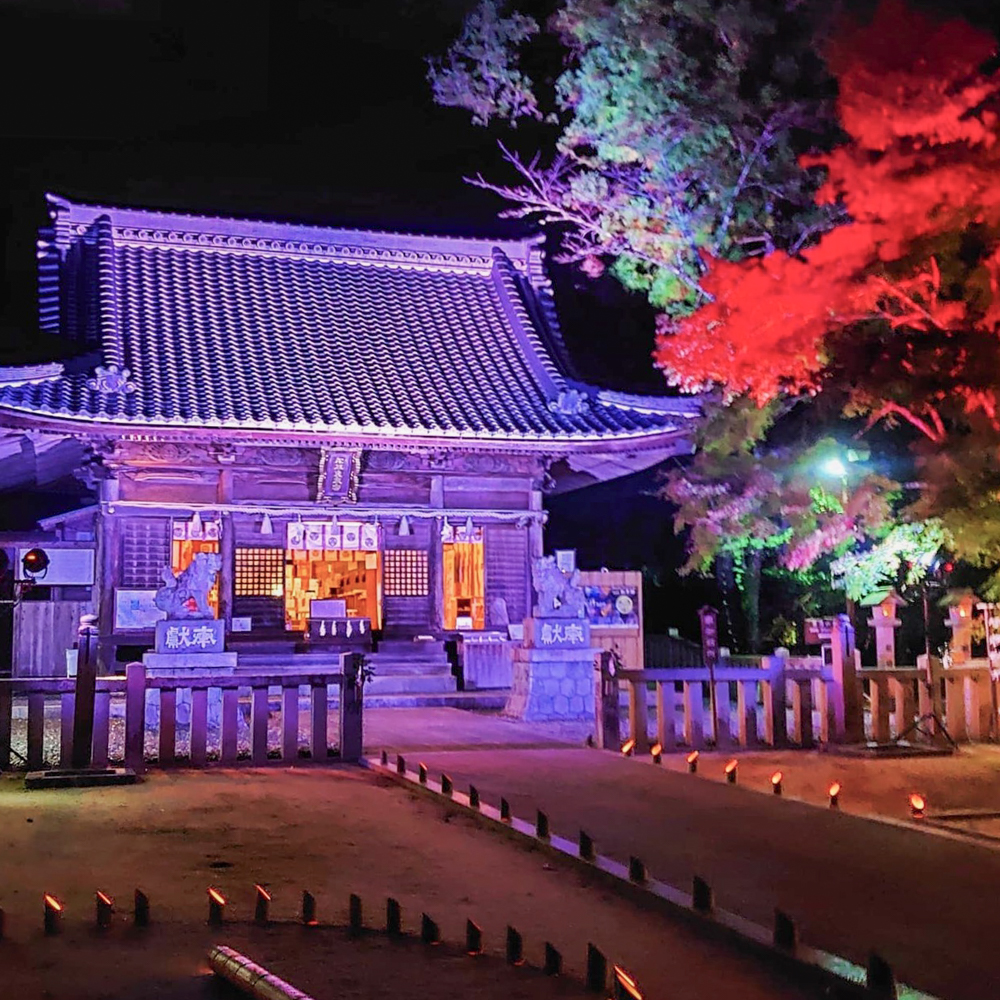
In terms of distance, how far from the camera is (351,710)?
11227mm

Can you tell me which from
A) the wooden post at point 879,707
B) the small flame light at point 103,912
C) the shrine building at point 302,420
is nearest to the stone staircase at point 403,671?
the shrine building at point 302,420

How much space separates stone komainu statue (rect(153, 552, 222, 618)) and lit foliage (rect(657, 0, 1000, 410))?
23.3 feet

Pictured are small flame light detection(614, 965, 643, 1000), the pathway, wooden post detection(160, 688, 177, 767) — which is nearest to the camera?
small flame light detection(614, 965, 643, 1000)

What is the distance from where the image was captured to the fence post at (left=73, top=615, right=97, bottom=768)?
10.1 m

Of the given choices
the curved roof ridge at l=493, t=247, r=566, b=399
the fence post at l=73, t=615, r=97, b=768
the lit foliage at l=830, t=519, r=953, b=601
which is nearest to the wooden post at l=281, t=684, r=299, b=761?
the fence post at l=73, t=615, r=97, b=768

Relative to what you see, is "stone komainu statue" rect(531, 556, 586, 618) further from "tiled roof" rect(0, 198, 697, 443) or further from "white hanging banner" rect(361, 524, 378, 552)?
"white hanging banner" rect(361, 524, 378, 552)

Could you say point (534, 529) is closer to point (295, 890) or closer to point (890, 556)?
point (890, 556)

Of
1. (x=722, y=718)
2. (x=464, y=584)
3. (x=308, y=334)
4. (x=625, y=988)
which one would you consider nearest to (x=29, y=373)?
(x=308, y=334)

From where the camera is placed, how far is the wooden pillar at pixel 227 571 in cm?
1920

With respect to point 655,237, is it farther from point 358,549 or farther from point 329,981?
point 329,981

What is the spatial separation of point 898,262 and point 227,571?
1184 cm

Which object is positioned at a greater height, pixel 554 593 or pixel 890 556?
pixel 890 556

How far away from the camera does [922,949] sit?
5008mm

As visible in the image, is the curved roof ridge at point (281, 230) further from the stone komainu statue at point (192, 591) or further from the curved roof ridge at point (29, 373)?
the stone komainu statue at point (192, 591)
